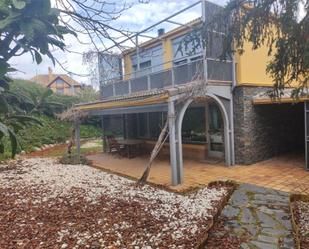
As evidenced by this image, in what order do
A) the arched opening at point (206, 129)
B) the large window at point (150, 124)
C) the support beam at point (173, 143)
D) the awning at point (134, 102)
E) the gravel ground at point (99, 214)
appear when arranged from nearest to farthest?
the gravel ground at point (99, 214)
the support beam at point (173, 143)
the awning at point (134, 102)
the arched opening at point (206, 129)
the large window at point (150, 124)

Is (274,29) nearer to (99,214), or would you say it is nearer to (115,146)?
(99,214)

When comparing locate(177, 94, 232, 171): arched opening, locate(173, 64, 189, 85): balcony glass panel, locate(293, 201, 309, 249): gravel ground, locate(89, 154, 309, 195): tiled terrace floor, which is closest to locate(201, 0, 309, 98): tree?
locate(293, 201, 309, 249): gravel ground

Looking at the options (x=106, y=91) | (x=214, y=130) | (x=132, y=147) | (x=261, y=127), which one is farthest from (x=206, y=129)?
(x=106, y=91)

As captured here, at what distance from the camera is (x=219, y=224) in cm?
572

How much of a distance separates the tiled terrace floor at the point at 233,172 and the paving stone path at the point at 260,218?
3.63 ft

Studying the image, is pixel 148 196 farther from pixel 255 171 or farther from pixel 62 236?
pixel 255 171

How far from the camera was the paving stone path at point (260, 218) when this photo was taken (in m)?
4.96

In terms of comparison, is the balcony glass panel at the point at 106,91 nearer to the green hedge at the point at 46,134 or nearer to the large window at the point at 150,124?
the large window at the point at 150,124

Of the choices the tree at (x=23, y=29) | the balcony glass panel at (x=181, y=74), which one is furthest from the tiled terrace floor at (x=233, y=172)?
the tree at (x=23, y=29)

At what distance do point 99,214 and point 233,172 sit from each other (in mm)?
5885

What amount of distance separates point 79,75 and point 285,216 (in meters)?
5.20

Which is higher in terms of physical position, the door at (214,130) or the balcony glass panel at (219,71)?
the balcony glass panel at (219,71)

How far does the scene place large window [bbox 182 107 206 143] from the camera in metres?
13.2

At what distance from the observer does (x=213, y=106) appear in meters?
12.7
